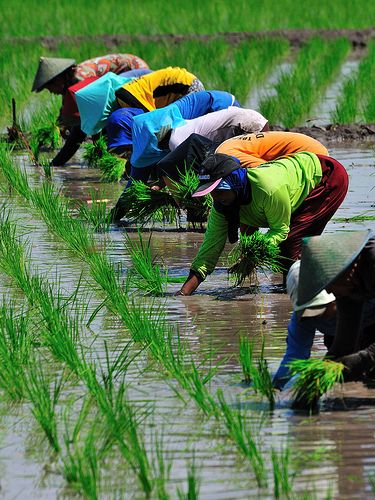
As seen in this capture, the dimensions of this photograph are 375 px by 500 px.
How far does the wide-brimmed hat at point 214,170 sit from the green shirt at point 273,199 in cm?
11

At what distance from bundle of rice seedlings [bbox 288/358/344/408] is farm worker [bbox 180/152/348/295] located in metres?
1.52

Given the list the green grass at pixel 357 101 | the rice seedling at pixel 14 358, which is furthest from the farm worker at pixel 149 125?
the green grass at pixel 357 101

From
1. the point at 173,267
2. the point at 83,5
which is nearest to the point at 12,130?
the point at 173,267

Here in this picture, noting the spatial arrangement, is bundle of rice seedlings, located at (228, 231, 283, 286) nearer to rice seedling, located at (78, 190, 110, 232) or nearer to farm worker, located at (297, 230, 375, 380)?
farm worker, located at (297, 230, 375, 380)

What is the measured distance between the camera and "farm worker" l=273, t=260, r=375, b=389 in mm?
3961

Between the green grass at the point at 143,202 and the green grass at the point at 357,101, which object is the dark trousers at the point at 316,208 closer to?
the green grass at the point at 143,202

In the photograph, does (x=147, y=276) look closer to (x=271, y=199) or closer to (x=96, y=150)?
(x=271, y=199)

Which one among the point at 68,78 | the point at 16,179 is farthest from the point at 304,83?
the point at 16,179

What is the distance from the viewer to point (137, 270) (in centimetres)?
604

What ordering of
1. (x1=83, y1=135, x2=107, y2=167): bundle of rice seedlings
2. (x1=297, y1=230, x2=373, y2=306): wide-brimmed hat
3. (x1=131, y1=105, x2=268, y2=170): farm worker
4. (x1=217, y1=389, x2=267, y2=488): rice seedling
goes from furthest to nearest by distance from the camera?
(x1=83, y1=135, x2=107, y2=167): bundle of rice seedlings
(x1=131, y1=105, x2=268, y2=170): farm worker
(x1=297, y1=230, x2=373, y2=306): wide-brimmed hat
(x1=217, y1=389, x2=267, y2=488): rice seedling

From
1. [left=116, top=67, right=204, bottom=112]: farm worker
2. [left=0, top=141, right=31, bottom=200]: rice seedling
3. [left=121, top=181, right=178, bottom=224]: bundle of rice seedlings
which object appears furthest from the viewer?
[left=0, top=141, right=31, bottom=200]: rice seedling

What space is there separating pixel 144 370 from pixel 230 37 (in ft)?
46.2

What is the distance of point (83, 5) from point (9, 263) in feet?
50.7

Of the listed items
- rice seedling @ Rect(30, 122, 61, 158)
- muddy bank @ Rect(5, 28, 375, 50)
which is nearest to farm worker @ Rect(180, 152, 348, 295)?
rice seedling @ Rect(30, 122, 61, 158)
